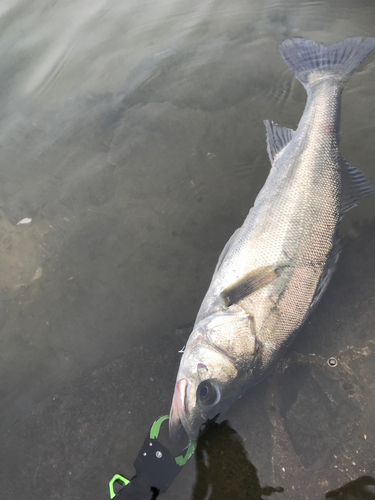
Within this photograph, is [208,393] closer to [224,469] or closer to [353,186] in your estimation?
[224,469]

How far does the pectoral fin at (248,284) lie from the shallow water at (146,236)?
0.58 meters

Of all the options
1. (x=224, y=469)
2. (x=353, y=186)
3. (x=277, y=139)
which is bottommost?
(x=224, y=469)

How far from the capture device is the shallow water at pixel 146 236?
2936mm

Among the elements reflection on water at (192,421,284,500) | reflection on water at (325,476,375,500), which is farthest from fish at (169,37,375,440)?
reflection on water at (325,476,375,500)

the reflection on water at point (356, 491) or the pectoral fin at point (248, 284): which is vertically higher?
the pectoral fin at point (248, 284)

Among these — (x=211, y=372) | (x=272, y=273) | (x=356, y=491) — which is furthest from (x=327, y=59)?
(x=356, y=491)

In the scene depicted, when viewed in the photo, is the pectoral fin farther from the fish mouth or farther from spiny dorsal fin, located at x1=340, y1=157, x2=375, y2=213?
spiny dorsal fin, located at x1=340, y1=157, x2=375, y2=213

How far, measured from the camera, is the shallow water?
2.94 meters

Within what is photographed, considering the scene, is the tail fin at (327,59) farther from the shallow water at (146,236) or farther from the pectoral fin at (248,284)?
the pectoral fin at (248,284)

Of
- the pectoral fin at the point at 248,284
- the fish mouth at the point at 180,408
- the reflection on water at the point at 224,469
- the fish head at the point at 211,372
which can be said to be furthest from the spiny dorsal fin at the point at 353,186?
the reflection on water at the point at 224,469

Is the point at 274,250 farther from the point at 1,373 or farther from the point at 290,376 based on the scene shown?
the point at 1,373

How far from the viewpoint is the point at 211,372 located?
104 inches

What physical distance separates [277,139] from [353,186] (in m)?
0.82

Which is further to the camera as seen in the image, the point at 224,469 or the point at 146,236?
the point at 146,236
